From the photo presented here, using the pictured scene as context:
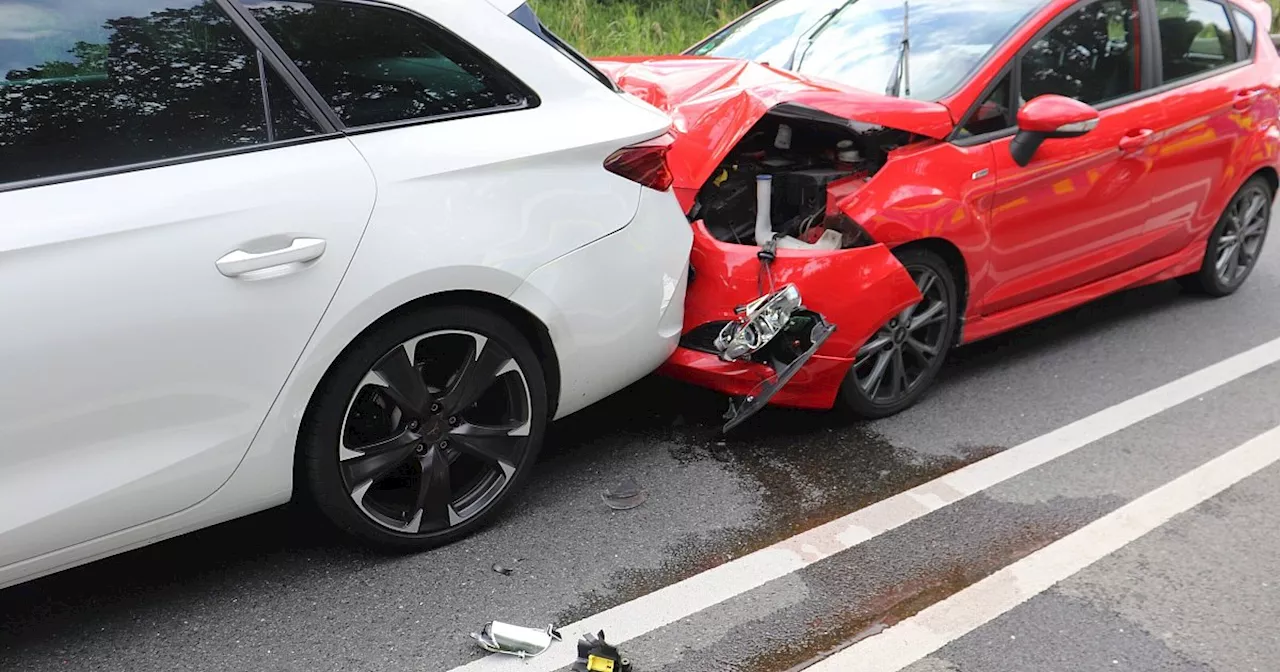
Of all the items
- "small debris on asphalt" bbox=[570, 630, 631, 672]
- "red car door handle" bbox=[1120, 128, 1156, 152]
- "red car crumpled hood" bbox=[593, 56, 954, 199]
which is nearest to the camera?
"small debris on asphalt" bbox=[570, 630, 631, 672]

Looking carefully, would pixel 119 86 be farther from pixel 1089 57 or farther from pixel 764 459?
pixel 1089 57

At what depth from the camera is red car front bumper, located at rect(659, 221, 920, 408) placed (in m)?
3.47

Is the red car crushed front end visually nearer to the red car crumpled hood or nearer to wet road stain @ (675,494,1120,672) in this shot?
the red car crumpled hood

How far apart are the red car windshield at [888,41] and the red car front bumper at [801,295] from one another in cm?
81

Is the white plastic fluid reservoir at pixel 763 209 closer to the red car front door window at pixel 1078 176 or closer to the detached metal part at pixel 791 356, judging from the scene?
the detached metal part at pixel 791 356

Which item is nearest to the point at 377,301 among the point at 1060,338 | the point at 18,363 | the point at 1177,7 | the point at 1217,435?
the point at 18,363

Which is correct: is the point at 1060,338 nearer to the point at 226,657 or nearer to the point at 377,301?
the point at 377,301

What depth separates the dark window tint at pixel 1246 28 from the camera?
5.03 m

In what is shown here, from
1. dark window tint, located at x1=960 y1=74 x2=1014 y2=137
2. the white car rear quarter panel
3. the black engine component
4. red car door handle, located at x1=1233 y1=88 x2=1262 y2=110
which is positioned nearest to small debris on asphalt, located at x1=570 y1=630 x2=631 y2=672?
the white car rear quarter panel

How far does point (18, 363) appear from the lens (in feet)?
6.98

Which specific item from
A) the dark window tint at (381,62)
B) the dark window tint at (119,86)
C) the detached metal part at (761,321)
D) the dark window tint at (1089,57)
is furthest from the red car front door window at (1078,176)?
the dark window tint at (119,86)

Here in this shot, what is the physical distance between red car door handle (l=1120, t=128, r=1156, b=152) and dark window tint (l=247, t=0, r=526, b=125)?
262 cm

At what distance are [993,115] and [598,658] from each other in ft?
8.52

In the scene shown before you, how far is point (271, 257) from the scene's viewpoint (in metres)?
2.39
